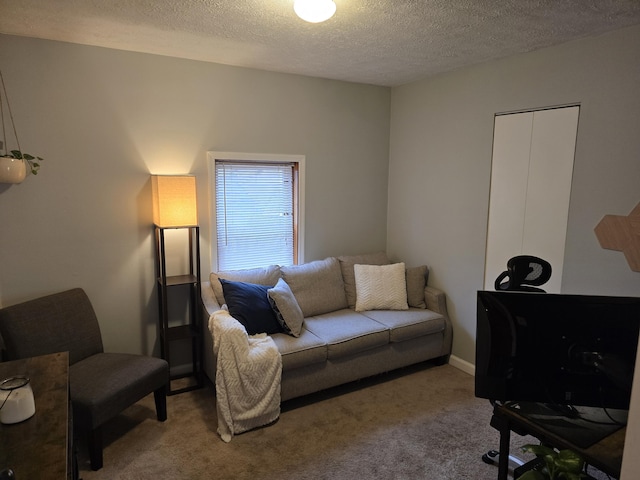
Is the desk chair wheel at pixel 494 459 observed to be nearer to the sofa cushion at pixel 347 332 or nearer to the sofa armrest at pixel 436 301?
the sofa cushion at pixel 347 332

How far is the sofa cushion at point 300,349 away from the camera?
285 centimetres

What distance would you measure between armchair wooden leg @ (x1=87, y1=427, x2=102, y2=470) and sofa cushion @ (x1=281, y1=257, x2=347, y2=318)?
1.67 meters

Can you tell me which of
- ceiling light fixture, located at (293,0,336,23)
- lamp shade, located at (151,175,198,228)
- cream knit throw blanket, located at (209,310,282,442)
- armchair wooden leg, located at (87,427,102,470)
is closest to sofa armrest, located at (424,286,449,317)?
cream knit throw blanket, located at (209,310,282,442)

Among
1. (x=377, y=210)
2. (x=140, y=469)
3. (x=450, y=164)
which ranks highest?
(x=450, y=164)

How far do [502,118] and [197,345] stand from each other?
9.74 ft

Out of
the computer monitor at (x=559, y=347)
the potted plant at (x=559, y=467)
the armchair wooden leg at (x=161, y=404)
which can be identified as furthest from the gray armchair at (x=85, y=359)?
the potted plant at (x=559, y=467)

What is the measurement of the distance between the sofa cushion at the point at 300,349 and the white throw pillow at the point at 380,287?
30.5 inches

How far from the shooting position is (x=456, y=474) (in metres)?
2.36

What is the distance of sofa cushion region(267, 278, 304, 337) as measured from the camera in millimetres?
3080

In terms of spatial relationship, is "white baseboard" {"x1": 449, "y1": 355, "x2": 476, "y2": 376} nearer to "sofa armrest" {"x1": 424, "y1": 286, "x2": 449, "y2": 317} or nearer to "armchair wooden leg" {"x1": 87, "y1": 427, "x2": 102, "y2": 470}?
"sofa armrest" {"x1": 424, "y1": 286, "x2": 449, "y2": 317}

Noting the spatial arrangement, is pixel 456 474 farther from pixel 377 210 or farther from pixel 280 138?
pixel 280 138

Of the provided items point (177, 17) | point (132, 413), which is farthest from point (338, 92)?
point (132, 413)

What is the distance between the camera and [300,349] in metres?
2.91

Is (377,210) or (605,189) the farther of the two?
(377,210)
